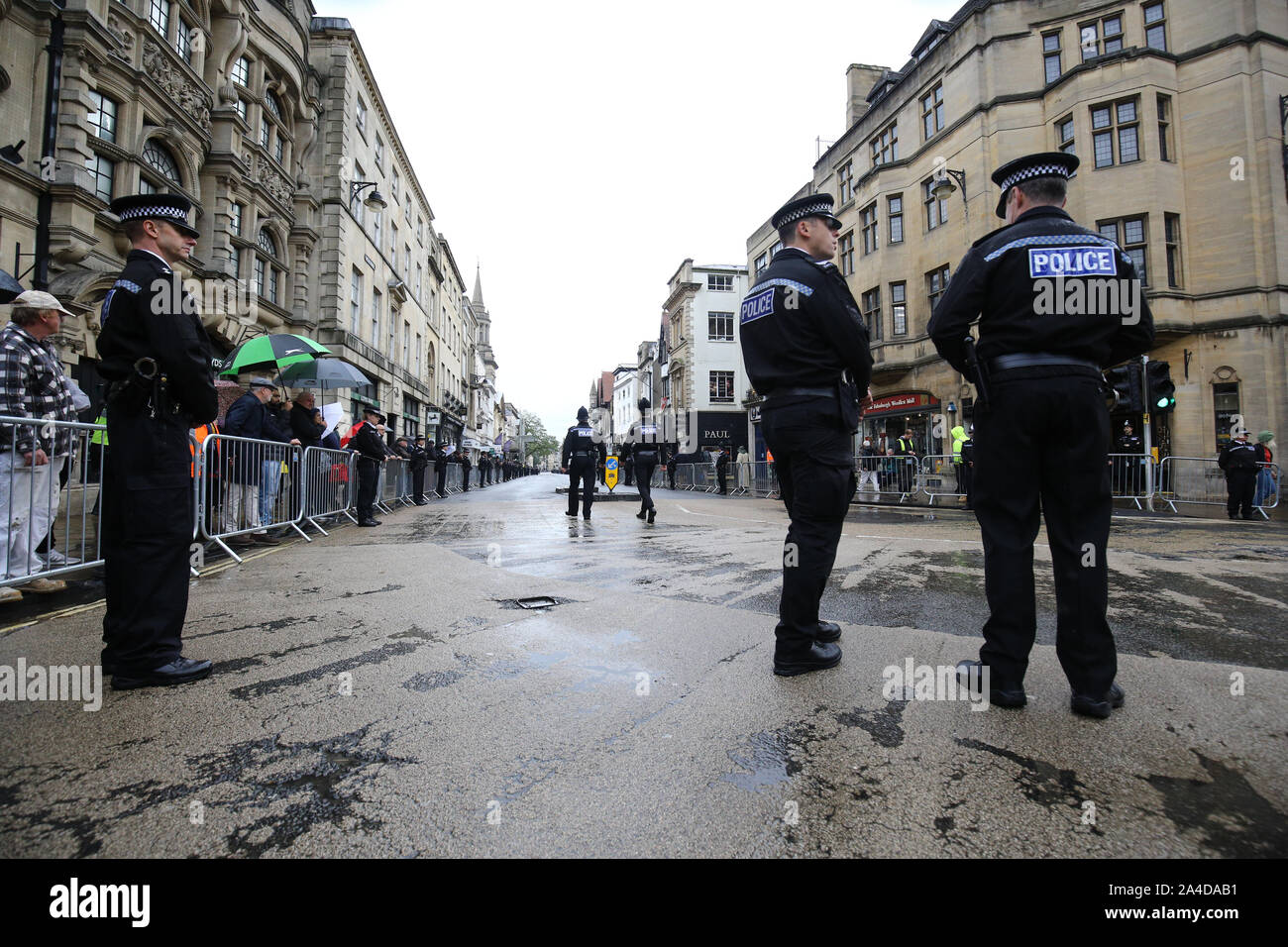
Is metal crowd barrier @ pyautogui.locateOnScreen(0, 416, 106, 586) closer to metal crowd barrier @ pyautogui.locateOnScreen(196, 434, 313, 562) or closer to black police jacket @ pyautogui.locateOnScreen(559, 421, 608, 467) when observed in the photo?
metal crowd barrier @ pyautogui.locateOnScreen(196, 434, 313, 562)

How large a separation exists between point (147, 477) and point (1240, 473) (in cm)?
1591

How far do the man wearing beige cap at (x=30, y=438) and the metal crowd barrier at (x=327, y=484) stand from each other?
152 inches

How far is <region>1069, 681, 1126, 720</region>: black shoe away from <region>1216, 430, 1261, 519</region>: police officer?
1302cm

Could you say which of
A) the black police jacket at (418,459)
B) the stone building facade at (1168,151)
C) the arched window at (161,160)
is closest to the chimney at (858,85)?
the stone building facade at (1168,151)

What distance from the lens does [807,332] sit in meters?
2.82

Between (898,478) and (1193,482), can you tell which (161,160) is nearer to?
(898,478)

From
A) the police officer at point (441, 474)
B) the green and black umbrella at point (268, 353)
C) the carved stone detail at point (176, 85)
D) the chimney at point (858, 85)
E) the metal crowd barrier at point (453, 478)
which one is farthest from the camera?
the chimney at point (858, 85)

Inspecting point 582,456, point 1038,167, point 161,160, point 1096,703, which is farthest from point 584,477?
point 161,160

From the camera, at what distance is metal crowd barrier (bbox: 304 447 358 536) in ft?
28.5

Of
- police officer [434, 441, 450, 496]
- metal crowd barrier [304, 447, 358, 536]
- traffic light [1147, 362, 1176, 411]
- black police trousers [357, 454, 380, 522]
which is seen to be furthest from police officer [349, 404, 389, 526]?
traffic light [1147, 362, 1176, 411]

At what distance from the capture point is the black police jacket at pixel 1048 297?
2.32 m

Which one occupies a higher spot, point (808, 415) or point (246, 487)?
point (808, 415)

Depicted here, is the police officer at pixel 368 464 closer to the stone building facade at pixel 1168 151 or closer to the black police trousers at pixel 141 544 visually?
the black police trousers at pixel 141 544
